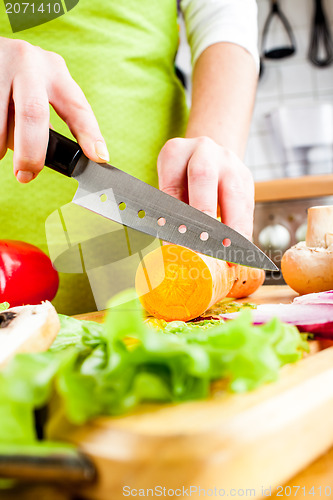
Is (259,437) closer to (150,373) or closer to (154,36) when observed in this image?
(150,373)

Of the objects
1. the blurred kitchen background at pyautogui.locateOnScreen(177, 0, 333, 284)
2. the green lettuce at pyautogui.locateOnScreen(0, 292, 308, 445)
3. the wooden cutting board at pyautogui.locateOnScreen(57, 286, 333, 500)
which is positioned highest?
the green lettuce at pyautogui.locateOnScreen(0, 292, 308, 445)

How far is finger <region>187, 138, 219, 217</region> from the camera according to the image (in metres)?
1.04

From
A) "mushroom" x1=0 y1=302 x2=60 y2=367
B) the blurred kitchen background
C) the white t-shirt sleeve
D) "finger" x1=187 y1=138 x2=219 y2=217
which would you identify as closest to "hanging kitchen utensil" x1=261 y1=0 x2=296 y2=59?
the blurred kitchen background

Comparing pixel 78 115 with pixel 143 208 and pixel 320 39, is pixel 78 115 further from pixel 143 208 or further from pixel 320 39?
pixel 320 39

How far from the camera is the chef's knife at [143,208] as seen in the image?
2.98 ft

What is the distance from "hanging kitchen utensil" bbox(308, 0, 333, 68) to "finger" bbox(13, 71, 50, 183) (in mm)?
2975

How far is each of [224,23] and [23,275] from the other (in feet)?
3.04

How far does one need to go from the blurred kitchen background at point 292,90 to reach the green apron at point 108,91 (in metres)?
1.45

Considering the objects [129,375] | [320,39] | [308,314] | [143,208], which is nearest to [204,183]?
[143,208]

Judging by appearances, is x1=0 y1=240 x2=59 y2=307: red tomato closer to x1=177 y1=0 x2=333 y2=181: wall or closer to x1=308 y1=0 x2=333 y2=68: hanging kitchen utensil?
x1=177 y1=0 x2=333 y2=181: wall

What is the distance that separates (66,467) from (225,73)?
124 centimetres

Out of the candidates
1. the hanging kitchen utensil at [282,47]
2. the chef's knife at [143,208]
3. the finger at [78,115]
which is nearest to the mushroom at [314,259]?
the chef's knife at [143,208]

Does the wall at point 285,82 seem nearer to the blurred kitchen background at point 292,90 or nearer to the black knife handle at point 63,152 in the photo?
the blurred kitchen background at point 292,90

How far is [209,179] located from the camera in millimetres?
1038
